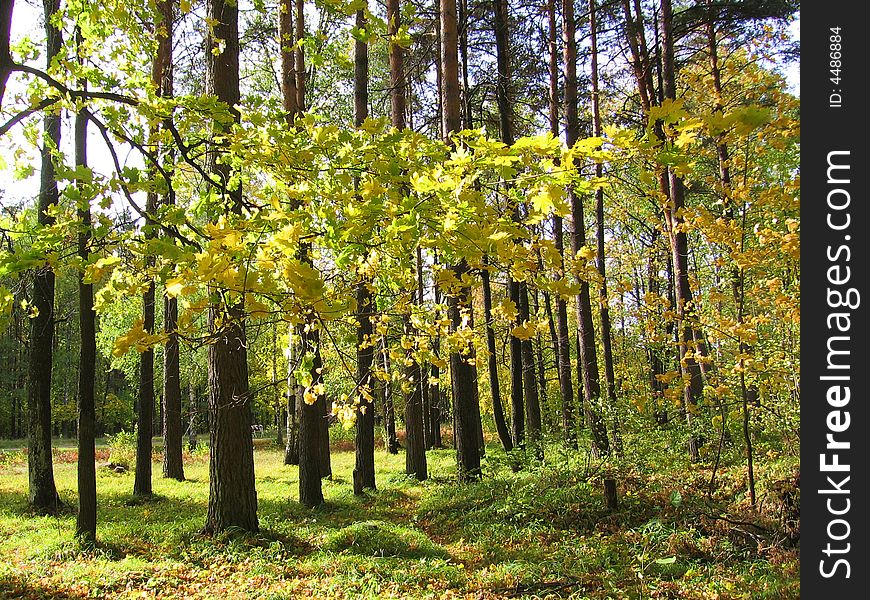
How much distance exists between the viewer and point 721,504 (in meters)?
6.26

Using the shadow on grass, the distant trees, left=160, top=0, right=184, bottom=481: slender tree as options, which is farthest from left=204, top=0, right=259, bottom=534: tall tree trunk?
left=160, top=0, right=184, bottom=481: slender tree

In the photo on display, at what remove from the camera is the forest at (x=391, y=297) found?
232 centimetres

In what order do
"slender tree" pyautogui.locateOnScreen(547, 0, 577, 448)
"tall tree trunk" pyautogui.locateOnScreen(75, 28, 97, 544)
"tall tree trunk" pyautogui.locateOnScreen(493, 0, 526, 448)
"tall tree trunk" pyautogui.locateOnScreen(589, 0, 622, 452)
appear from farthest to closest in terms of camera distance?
"tall tree trunk" pyautogui.locateOnScreen(493, 0, 526, 448)
"slender tree" pyautogui.locateOnScreen(547, 0, 577, 448)
"tall tree trunk" pyautogui.locateOnScreen(589, 0, 622, 452)
"tall tree trunk" pyautogui.locateOnScreen(75, 28, 97, 544)

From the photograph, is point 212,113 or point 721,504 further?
point 721,504

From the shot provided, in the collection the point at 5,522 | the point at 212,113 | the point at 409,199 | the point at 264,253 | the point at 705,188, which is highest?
the point at 705,188

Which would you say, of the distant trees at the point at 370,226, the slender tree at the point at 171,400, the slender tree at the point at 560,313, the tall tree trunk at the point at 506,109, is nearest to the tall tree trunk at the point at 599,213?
the distant trees at the point at 370,226

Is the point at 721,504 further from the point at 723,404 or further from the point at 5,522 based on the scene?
the point at 5,522

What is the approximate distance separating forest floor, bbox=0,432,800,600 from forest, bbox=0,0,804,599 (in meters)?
0.04

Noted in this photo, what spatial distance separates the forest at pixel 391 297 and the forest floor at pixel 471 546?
0.04 metres

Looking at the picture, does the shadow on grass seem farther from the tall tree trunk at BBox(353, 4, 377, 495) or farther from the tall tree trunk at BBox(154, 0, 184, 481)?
the tall tree trunk at BBox(353, 4, 377, 495)

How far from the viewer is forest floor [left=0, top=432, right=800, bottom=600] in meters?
4.88

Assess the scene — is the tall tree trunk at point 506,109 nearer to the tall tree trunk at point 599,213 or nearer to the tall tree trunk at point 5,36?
the tall tree trunk at point 599,213

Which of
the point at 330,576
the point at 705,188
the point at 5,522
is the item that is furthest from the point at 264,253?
the point at 705,188
